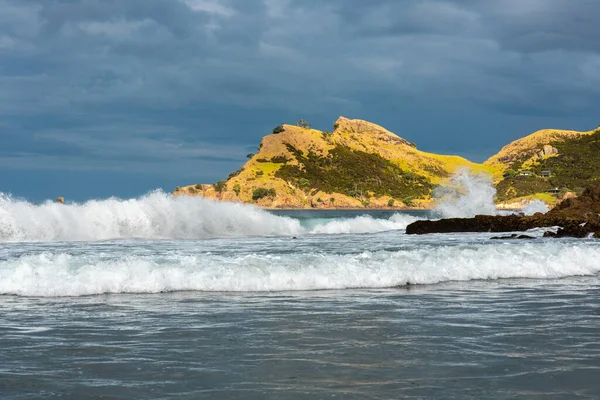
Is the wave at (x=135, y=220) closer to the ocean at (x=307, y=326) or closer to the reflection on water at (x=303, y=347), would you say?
the ocean at (x=307, y=326)

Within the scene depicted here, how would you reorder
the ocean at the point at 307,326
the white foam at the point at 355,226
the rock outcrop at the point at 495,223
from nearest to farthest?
the ocean at the point at 307,326 → the rock outcrop at the point at 495,223 → the white foam at the point at 355,226

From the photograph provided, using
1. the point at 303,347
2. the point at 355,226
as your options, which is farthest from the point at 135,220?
the point at 303,347

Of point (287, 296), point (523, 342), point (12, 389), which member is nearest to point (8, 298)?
point (287, 296)

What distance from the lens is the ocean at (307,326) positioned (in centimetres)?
686

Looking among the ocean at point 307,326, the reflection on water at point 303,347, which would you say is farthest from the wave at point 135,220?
the reflection on water at point 303,347

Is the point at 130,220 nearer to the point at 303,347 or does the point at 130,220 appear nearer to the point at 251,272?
the point at 251,272

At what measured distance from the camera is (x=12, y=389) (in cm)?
671

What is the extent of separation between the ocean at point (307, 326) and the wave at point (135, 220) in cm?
1401

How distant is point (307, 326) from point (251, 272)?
5.73 meters

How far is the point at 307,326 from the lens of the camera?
10.3 metres

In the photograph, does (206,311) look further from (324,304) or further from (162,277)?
(162,277)

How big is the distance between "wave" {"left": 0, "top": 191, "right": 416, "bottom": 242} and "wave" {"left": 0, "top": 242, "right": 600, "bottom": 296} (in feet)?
65.7

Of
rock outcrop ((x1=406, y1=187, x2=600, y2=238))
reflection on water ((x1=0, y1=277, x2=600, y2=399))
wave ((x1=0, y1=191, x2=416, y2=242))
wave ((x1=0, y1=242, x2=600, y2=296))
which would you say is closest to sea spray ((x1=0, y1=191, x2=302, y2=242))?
wave ((x1=0, y1=191, x2=416, y2=242))

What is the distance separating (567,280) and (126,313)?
11857mm
